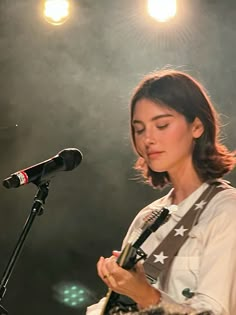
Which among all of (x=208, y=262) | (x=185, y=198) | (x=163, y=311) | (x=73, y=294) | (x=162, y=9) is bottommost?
→ (x=73, y=294)

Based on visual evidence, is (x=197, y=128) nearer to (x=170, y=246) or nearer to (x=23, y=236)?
(x=170, y=246)

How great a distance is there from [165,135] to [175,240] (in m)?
0.36

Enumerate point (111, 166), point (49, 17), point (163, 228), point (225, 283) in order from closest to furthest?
1. point (225, 283)
2. point (163, 228)
3. point (49, 17)
4. point (111, 166)

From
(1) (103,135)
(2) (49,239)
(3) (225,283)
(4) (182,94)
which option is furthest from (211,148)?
(2) (49,239)

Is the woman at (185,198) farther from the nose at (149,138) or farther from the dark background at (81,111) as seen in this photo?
the dark background at (81,111)

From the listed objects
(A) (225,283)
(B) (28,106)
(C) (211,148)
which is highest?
(B) (28,106)

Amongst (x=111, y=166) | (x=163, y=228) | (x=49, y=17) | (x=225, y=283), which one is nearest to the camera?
(x=225, y=283)

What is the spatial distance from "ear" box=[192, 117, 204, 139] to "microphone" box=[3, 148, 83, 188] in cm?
44

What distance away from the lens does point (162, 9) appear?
3.60 metres

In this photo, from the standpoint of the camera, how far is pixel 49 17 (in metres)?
3.71

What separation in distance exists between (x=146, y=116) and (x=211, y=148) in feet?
0.85

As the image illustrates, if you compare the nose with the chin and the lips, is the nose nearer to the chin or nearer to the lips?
the lips

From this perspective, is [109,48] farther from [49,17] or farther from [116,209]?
[116,209]

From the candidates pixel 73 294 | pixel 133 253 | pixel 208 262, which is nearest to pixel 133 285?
pixel 133 253
